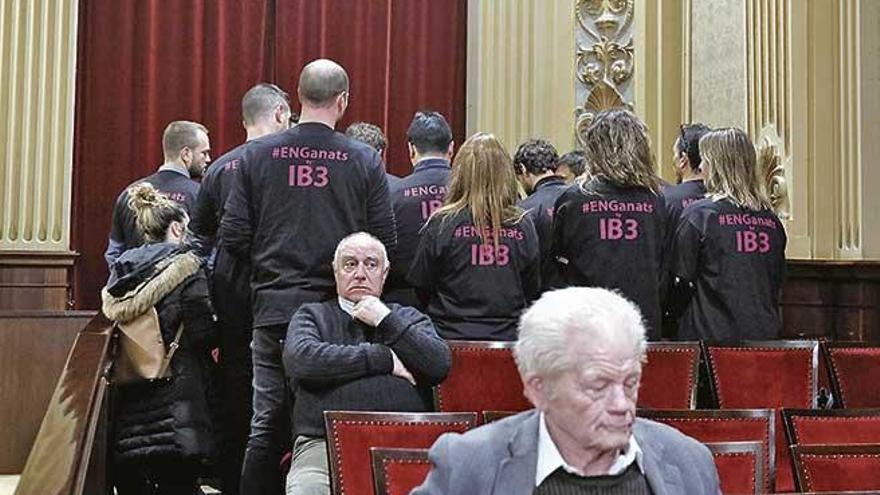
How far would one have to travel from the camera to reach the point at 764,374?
12.7 feet

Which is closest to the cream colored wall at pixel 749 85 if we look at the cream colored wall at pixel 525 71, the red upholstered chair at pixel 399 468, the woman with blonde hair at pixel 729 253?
the cream colored wall at pixel 525 71

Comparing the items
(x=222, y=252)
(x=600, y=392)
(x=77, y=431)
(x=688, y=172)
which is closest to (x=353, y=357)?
(x=77, y=431)

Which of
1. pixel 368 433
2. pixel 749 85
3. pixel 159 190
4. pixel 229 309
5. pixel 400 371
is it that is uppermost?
pixel 749 85

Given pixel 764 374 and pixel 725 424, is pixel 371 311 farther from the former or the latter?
pixel 764 374

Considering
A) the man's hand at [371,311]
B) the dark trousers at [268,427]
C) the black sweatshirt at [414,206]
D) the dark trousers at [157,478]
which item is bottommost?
the dark trousers at [157,478]

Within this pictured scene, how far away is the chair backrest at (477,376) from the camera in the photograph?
365 centimetres

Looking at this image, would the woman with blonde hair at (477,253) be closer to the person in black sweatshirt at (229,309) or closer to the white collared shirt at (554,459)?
the person in black sweatshirt at (229,309)

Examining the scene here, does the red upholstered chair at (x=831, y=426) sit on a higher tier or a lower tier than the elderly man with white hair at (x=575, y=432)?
lower

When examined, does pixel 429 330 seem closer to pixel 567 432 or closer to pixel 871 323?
pixel 567 432

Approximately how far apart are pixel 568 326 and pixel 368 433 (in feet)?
3.20

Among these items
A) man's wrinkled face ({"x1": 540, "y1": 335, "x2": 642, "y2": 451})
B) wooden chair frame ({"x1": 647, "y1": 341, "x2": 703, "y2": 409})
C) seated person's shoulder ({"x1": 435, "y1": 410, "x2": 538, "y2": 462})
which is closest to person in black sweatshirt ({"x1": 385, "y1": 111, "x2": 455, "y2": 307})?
wooden chair frame ({"x1": 647, "y1": 341, "x2": 703, "y2": 409})

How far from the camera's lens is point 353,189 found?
404cm

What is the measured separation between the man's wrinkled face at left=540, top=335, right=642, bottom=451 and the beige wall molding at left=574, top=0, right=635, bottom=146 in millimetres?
5196

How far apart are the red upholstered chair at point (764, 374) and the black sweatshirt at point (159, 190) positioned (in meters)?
2.34
